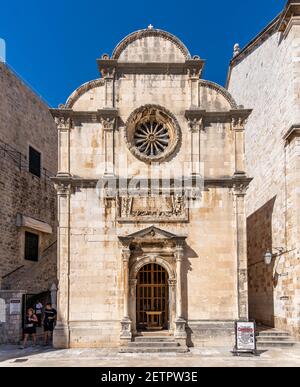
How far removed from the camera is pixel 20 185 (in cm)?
2159

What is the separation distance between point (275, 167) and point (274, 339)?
23.9 ft

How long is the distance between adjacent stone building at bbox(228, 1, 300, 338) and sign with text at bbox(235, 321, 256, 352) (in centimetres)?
296

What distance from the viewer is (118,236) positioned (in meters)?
15.8

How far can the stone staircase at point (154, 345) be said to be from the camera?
1464cm

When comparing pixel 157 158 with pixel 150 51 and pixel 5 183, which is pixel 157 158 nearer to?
pixel 150 51

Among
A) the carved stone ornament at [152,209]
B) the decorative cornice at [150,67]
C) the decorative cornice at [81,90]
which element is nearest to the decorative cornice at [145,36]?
the decorative cornice at [150,67]

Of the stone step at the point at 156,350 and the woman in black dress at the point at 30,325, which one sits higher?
the woman in black dress at the point at 30,325

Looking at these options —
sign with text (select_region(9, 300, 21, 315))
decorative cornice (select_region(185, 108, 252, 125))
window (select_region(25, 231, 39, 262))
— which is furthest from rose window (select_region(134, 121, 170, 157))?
window (select_region(25, 231, 39, 262))

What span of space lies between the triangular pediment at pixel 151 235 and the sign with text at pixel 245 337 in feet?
11.9

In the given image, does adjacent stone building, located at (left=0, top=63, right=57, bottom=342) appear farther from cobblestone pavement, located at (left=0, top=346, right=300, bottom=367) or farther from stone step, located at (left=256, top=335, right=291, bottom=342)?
stone step, located at (left=256, top=335, right=291, bottom=342)

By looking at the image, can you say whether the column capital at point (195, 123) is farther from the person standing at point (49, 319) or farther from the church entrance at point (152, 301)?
the person standing at point (49, 319)

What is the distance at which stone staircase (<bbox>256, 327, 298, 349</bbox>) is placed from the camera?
15664mm

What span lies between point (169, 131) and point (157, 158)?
124 centimetres
